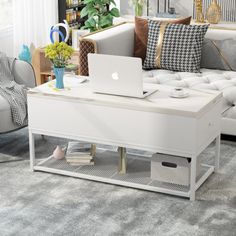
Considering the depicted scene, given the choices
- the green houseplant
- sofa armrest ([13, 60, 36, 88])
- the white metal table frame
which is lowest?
the white metal table frame

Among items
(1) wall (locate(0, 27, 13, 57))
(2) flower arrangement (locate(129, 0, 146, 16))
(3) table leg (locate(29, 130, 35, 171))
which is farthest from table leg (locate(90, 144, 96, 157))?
(1) wall (locate(0, 27, 13, 57))

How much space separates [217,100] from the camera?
4.31 m

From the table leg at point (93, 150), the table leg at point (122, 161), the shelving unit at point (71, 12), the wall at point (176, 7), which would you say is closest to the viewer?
the table leg at point (122, 161)

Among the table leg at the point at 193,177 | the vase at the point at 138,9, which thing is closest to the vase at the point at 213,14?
the vase at the point at 138,9

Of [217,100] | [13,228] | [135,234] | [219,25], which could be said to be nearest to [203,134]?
[217,100]

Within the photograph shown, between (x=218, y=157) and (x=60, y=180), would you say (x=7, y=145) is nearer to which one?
(x=60, y=180)

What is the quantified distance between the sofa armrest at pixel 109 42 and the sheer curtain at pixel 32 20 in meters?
1.51

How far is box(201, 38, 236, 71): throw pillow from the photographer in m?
5.55

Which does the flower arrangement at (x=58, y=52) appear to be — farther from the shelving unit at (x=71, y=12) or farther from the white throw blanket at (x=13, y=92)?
the shelving unit at (x=71, y=12)

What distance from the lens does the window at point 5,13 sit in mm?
7086

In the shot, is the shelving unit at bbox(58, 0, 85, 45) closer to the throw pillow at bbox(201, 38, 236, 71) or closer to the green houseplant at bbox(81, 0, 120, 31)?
the green houseplant at bbox(81, 0, 120, 31)

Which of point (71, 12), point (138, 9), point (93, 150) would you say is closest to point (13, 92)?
point (93, 150)

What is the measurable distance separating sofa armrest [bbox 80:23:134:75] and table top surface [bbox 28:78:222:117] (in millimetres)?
914

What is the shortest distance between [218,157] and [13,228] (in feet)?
4.81
